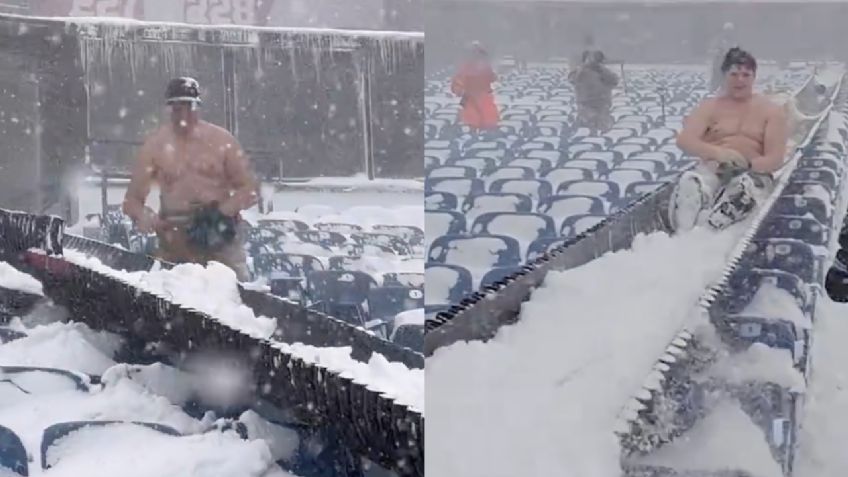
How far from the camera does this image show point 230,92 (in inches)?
59.4

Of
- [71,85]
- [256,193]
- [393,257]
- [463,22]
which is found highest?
[463,22]

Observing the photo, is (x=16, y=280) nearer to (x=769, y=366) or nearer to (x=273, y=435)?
(x=273, y=435)

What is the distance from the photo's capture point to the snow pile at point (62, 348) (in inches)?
62.5

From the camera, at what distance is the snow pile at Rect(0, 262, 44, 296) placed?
5.21 ft

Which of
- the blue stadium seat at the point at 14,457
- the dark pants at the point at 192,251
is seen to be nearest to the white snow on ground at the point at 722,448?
the dark pants at the point at 192,251

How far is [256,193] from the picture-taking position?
1.55m

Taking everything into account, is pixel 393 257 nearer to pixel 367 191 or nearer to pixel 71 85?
pixel 367 191

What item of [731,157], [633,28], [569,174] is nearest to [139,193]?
[569,174]

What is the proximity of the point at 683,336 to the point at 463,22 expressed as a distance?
687mm

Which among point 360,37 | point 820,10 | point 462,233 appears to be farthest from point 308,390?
point 820,10

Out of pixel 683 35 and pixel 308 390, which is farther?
pixel 308 390

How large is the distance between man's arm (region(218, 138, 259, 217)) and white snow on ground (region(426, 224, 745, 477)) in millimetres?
449

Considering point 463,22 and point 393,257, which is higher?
point 463,22

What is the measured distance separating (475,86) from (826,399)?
0.82 m
